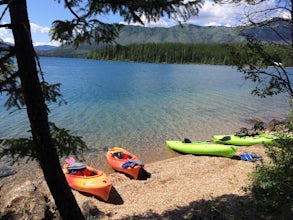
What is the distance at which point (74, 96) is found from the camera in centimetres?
3325

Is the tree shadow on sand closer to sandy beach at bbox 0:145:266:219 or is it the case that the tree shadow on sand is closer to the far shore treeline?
sandy beach at bbox 0:145:266:219

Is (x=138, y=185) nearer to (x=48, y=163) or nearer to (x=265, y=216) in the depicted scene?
(x=265, y=216)

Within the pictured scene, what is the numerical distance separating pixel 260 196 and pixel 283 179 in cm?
59

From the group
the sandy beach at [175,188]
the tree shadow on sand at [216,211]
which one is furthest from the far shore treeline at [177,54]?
the tree shadow on sand at [216,211]

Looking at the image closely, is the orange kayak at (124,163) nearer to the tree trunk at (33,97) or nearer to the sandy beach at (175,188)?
the sandy beach at (175,188)

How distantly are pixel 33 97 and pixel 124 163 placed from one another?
8.63 metres

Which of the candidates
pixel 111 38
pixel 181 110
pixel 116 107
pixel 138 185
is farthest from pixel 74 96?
pixel 111 38

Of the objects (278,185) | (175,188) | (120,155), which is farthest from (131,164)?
(278,185)

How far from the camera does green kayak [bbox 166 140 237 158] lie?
14.1 meters

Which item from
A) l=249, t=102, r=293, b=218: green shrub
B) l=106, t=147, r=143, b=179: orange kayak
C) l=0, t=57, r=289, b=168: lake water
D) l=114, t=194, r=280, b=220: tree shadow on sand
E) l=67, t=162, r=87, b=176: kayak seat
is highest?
l=249, t=102, r=293, b=218: green shrub

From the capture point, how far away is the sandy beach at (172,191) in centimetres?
807

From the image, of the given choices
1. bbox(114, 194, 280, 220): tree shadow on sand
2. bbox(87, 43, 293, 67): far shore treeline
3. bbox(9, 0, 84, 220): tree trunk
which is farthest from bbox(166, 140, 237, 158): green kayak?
bbox(87, 43, 293, 67): far shore treeline

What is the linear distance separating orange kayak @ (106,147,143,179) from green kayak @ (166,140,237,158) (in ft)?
11.1

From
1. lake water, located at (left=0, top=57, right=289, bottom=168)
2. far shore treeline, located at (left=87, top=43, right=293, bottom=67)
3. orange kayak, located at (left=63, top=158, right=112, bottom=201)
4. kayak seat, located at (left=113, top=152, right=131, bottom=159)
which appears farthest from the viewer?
far shore treeline, located at (left=87, top=43, right=293, bottom=67)
